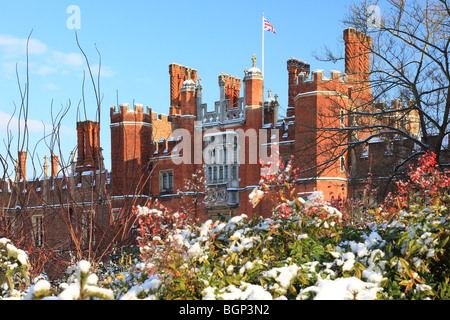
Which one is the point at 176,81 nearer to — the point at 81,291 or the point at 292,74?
the point at 292,74

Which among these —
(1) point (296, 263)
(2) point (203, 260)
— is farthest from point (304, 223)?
(2) point (203, 260)

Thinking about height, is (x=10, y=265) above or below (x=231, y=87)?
below

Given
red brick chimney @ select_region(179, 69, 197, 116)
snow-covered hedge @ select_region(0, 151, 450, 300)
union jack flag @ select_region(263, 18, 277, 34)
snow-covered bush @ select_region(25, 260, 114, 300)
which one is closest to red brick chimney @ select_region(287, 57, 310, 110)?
union jack flag @ select_region(263, 18, 277, 34)

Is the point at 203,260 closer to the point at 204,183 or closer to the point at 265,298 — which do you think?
the point at 265,298

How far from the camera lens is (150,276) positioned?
476cm

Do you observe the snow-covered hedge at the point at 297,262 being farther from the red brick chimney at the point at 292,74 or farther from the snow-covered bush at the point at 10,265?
the red brick chimney at the point at 292,74

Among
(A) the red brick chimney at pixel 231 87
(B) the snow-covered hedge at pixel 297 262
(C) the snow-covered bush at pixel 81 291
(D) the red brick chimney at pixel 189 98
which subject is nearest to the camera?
(C) the snow-covered bush at pixel 81 291

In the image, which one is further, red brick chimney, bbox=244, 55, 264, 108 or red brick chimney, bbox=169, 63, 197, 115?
red brick chimney, bbox=169, 63, 197, 115

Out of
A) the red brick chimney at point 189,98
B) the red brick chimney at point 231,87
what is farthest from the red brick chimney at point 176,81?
the red brick chimney at point 189,98

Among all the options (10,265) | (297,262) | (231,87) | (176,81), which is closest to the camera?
(297,262)

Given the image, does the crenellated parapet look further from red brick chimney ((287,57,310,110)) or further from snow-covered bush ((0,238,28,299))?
snow-covered bush ((0,238,28,299))

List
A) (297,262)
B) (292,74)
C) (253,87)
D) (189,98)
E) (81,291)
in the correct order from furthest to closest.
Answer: (292,74) < (189,98) < (253,87) < (297,262) < (81,291)

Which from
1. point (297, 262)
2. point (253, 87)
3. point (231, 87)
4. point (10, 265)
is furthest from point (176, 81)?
point (297, 262)

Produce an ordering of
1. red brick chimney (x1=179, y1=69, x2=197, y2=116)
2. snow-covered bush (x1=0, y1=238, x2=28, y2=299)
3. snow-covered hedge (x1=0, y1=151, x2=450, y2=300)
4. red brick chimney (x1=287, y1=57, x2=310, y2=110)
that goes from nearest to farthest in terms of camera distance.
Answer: snow-covered hedge (x1=0, y1=151, x2=450, y2=300)
snow-covered bush (x1=0, y1=238, x2=28, y2=299)
red brick chimney (x1=179, y1=69, x2=197, y2=116)
red brick chimney (x1=287, y1=57, x2=310, y2=110)
